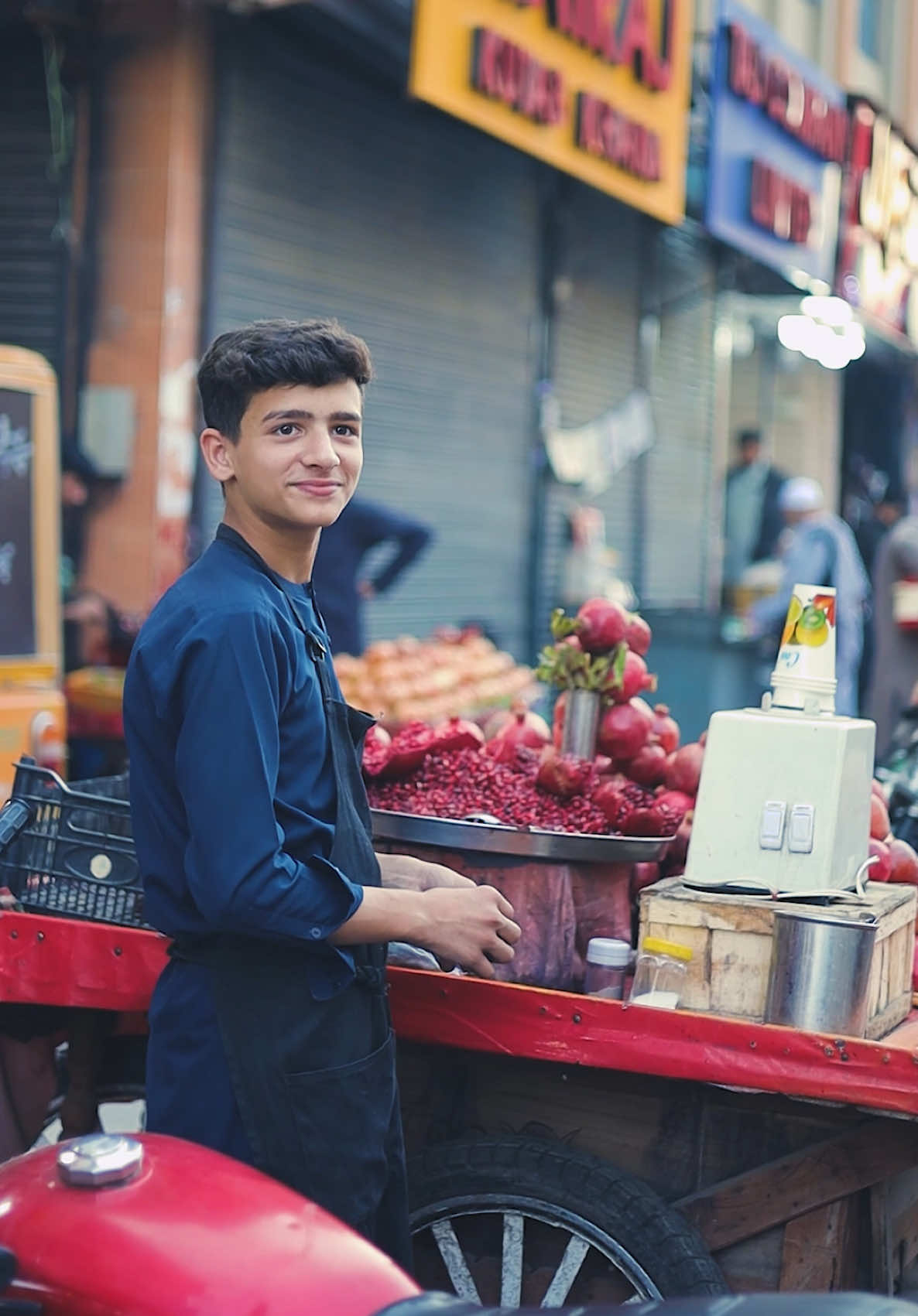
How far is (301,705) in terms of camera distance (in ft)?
8.66

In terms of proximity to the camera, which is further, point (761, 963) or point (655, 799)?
point (655, 799)

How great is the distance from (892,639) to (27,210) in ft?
17.3

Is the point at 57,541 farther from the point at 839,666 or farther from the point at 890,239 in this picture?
the point at 890,239

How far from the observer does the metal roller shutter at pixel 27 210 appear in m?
8.49

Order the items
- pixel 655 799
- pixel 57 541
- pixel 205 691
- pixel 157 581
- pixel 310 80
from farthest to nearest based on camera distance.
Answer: pixel 310 80 < pixel 157 581 < pixel 57 541 < pixel 655 799 < pixel 205 691

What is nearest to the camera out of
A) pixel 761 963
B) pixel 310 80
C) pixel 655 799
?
pixel 761 963

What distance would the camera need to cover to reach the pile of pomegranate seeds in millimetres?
3367

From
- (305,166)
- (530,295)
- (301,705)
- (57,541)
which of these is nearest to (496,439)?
(530,295)

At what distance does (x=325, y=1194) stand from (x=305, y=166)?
7.76 meters

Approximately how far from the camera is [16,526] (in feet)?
20.4

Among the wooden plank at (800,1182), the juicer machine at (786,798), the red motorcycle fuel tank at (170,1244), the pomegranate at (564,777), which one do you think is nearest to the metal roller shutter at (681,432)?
the pomegranate at (564,777)

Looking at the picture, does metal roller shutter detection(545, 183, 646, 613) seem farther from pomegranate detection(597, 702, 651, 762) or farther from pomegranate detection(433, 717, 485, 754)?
Result: pomegranate detection(433, 717, 485, 754)

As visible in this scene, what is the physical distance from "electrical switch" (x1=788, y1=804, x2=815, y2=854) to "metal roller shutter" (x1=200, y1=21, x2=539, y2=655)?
586 centimetres

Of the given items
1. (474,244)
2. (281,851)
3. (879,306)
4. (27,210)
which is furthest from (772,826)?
(879,306)
